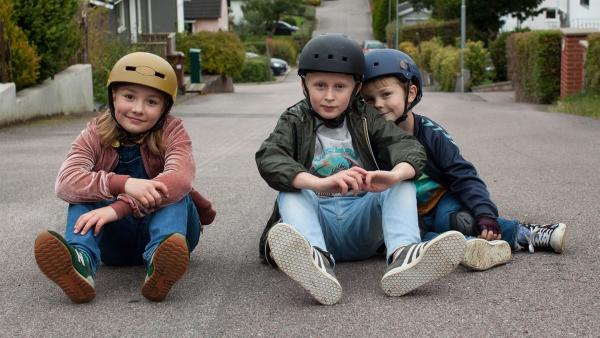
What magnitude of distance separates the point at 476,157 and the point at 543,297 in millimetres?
7108

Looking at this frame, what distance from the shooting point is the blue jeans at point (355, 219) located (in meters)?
4.72

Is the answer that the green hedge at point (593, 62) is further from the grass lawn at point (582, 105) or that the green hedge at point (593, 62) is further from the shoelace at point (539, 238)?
the shoelace at point (539, 238)

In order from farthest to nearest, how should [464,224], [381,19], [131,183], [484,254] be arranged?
[381,19] → [464,224] → [484,254] → [131,183]

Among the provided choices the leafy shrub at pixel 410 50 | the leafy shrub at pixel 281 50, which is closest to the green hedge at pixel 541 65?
the leafy shrub at pixel 410 50

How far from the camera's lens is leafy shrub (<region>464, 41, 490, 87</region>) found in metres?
37.6

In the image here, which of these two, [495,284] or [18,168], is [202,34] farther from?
[495,284]

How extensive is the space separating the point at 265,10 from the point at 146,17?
41.3m

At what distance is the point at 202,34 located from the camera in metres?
37.3

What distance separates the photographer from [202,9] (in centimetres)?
6856

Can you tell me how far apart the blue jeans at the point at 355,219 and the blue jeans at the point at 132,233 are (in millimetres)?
486

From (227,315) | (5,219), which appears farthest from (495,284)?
(5,219)

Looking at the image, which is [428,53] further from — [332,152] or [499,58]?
[332,152]

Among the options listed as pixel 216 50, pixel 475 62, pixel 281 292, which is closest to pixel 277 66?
pixel 216 50

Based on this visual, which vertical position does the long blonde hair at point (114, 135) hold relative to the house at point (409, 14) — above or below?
below
